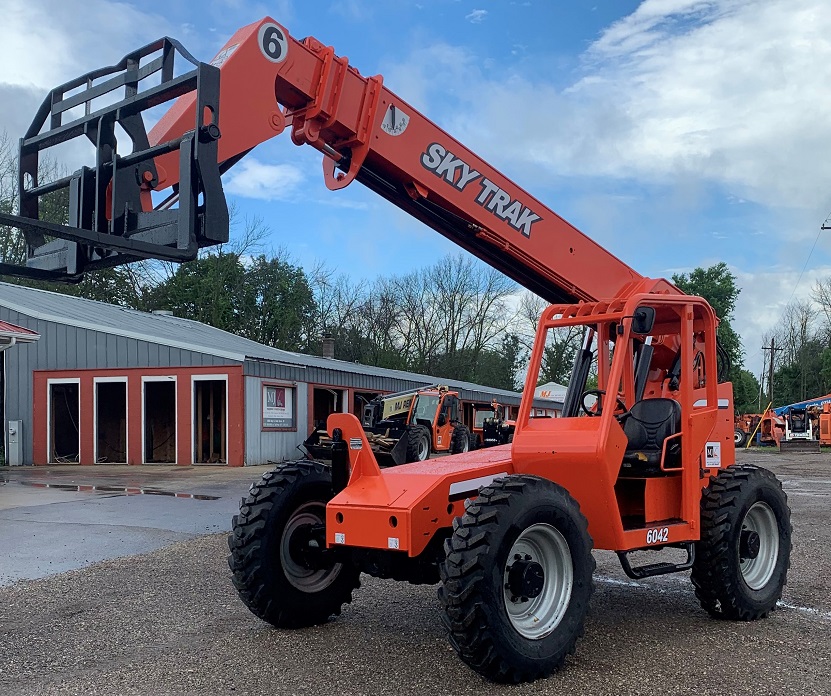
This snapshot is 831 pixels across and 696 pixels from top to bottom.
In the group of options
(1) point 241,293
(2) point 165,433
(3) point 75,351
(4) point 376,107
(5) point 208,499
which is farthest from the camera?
(1) point 241,293

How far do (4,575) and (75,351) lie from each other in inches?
747

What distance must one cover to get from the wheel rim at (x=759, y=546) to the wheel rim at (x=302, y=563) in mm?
3179

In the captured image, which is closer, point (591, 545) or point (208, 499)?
point (591, 545)

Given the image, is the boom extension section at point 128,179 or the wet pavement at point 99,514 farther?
the wet pavement at point 99,514

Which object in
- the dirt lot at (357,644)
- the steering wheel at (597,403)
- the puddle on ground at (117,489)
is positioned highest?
the steering wheel at (597,403)

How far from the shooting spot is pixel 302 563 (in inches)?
254

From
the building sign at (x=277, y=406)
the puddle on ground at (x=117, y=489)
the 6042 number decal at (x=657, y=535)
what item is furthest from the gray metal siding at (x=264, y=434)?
the 6042 number decal at (x=657, y=535)

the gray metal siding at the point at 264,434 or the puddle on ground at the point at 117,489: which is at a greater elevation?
the gray metal siding at the point at 264,434

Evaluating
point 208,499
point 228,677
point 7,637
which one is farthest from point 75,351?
point 228,677

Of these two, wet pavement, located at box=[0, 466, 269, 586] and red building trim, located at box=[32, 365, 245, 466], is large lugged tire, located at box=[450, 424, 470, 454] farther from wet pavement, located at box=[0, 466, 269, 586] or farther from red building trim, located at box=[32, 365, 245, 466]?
wet pavement, located at box=[0, 466, 269, 586]

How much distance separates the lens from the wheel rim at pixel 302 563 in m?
6.35

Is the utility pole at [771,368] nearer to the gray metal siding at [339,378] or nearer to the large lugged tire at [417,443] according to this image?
the gray metal siding at [339,378]

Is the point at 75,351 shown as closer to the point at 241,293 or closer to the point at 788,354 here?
the point at 241,293

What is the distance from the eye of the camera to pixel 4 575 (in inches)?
334
